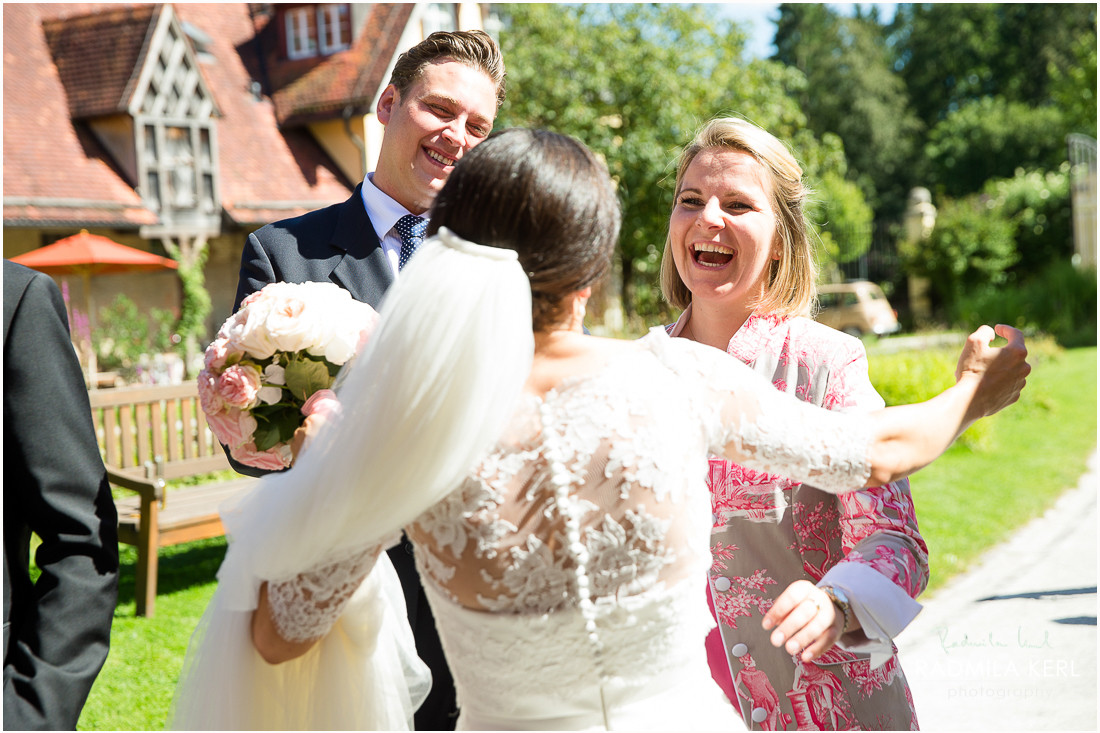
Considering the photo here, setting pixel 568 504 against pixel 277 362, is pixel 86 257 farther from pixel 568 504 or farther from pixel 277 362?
pixel 568 504

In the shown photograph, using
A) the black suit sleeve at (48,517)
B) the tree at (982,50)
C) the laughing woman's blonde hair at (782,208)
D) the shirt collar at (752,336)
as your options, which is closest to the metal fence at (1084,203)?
the tree at (982,50)

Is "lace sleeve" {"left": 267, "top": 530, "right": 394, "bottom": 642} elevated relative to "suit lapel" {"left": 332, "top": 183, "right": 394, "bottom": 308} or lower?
lower

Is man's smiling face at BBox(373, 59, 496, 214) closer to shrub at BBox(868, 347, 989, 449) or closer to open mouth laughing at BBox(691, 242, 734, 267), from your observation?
open mouth laughing at BBox(691, 242, 734, 267)

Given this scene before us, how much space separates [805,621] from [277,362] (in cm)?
123

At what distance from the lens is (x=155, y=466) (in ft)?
25.8

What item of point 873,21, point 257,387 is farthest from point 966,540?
point 873,21

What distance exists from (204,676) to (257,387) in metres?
0.58

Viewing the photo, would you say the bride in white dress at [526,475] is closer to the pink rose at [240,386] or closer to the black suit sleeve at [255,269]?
the pink rose at [240,386]

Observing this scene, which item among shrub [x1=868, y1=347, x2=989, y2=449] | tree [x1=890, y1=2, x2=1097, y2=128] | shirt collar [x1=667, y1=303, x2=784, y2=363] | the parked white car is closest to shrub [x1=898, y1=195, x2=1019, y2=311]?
the parked white car

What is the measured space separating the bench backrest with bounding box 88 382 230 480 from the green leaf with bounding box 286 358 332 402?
20.8ft

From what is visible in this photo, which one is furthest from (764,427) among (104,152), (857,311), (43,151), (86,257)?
(857,311)

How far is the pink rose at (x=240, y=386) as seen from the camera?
1.94 m

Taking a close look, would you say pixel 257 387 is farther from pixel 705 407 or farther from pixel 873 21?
pixel 873 21

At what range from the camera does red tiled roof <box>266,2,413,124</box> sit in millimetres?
20203
